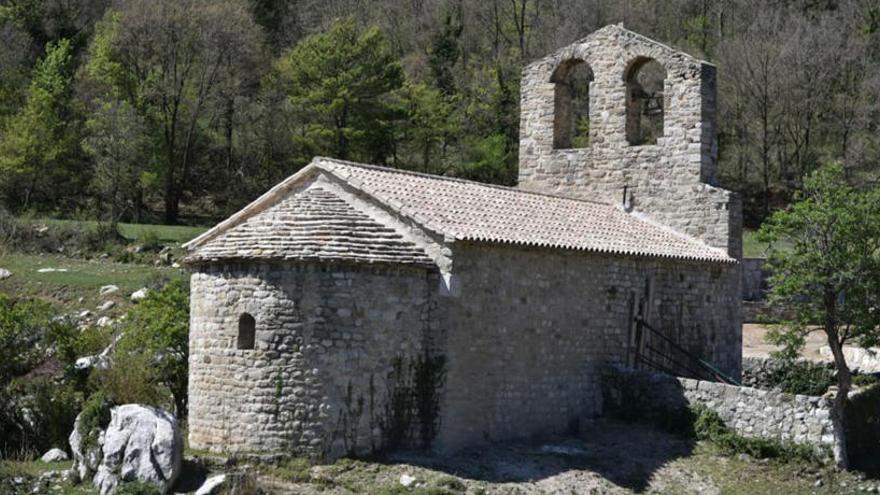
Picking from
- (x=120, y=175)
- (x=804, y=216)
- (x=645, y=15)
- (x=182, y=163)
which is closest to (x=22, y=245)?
(x=120, y=175)

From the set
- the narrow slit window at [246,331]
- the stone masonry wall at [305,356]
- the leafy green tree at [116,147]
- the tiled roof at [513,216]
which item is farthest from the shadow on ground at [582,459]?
the leafy green tree at [116,147]

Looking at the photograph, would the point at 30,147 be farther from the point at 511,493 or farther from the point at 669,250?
the point at 511,493

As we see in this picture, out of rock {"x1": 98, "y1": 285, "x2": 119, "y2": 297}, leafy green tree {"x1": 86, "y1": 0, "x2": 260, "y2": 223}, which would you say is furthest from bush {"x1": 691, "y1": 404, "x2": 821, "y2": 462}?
leafy green tree {"x1": 86, "y1": 0, "x2": 260, "y2": 223}

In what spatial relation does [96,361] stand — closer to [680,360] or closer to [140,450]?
[140,450]

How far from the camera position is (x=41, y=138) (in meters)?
36.5

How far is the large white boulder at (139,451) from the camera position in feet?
43.2

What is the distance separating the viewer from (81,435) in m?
14.3

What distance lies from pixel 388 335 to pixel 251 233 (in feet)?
8.25

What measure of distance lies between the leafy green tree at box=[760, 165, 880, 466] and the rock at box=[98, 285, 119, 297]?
614 inches

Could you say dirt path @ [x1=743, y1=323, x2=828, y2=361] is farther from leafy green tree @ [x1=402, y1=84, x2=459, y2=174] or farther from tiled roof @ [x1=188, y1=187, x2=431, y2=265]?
leafy green tree @ [x1=402, y1=84, x2=459, y2=174]

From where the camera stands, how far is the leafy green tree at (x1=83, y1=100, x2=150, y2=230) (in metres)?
33.8

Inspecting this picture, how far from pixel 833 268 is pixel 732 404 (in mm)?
2793

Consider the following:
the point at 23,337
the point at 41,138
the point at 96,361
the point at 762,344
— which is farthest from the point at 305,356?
the point at 41,138

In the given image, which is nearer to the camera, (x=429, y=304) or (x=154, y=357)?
(x=429, y=304)
